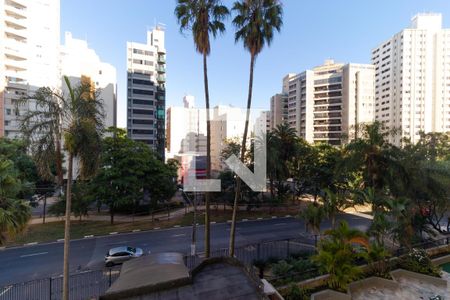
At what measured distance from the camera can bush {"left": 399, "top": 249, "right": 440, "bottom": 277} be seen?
10.9m

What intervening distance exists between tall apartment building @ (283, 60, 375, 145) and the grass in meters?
54.4

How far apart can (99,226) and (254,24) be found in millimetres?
20133

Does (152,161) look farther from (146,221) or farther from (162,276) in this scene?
(162,276)

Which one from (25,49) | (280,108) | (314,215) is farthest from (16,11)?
(280,108)

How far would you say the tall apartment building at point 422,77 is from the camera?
72.9 metres

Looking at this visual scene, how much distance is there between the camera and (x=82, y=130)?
713cm

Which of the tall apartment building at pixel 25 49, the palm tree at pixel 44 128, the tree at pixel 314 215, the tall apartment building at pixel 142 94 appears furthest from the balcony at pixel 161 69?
the palm tree at pixel 44 128

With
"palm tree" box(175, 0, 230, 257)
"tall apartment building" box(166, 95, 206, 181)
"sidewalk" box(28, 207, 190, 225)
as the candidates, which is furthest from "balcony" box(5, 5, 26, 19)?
"palm tree" box(175, 0, 230, 257)

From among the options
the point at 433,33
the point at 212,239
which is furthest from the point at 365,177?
the point at 433,33

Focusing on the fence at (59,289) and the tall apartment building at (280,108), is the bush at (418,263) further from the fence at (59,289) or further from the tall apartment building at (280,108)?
the tall apartment building at (280,108)

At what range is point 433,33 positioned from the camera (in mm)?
73562

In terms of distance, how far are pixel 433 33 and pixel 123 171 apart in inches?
3797

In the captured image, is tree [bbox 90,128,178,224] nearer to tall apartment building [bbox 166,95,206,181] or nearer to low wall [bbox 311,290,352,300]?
tall apartment building [bbox 166,95,206,181]

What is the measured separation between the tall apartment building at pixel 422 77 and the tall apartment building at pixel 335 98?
35.4ft
